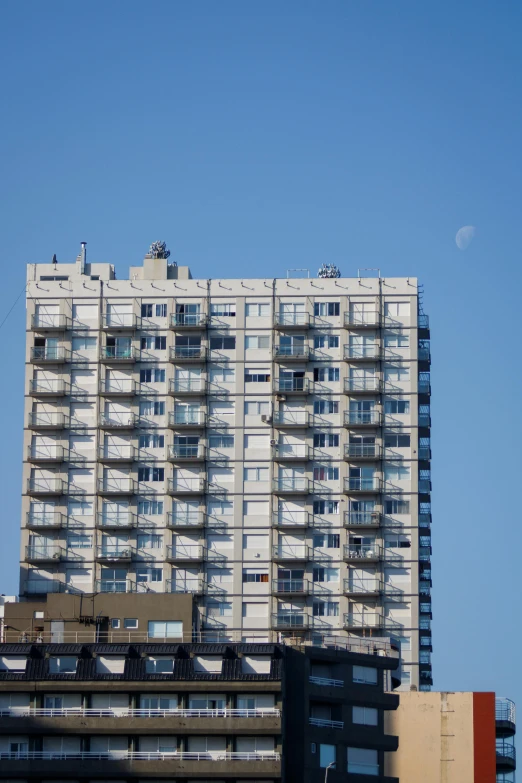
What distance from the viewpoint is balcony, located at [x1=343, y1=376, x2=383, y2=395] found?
173375 millimetres

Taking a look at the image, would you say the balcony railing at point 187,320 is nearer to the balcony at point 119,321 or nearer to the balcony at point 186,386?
the balcony at point 119,321

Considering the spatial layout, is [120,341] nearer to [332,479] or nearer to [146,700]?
[332,479]

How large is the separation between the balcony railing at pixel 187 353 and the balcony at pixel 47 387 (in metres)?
11.3

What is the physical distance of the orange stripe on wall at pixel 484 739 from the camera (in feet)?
509

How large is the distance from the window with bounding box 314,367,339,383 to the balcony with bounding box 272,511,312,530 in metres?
13.3

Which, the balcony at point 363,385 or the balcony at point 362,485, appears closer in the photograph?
the balcony at point 362,485

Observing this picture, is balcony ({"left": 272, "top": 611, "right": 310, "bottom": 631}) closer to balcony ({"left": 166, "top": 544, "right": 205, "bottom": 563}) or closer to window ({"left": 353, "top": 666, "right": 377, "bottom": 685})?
balcony ({"left": 166, "top": 544, "right": 205, "bottom": 563})

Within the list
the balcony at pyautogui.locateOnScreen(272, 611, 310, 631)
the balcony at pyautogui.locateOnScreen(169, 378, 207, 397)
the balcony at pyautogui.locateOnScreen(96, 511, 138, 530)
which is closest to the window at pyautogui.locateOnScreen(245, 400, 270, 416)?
the balcony at pyautogui.locateOnScreen(169, 378, 207, 397)

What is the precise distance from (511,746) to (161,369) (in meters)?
49.9

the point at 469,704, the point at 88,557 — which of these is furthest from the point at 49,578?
the point at 469,704

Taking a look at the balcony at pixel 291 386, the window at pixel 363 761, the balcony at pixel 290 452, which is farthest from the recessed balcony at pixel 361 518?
the window at pixel 363 761

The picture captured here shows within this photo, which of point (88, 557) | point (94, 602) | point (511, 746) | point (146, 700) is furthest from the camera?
point (88, 557)

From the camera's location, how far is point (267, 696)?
12888 cm

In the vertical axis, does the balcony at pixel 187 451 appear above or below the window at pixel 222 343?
below
